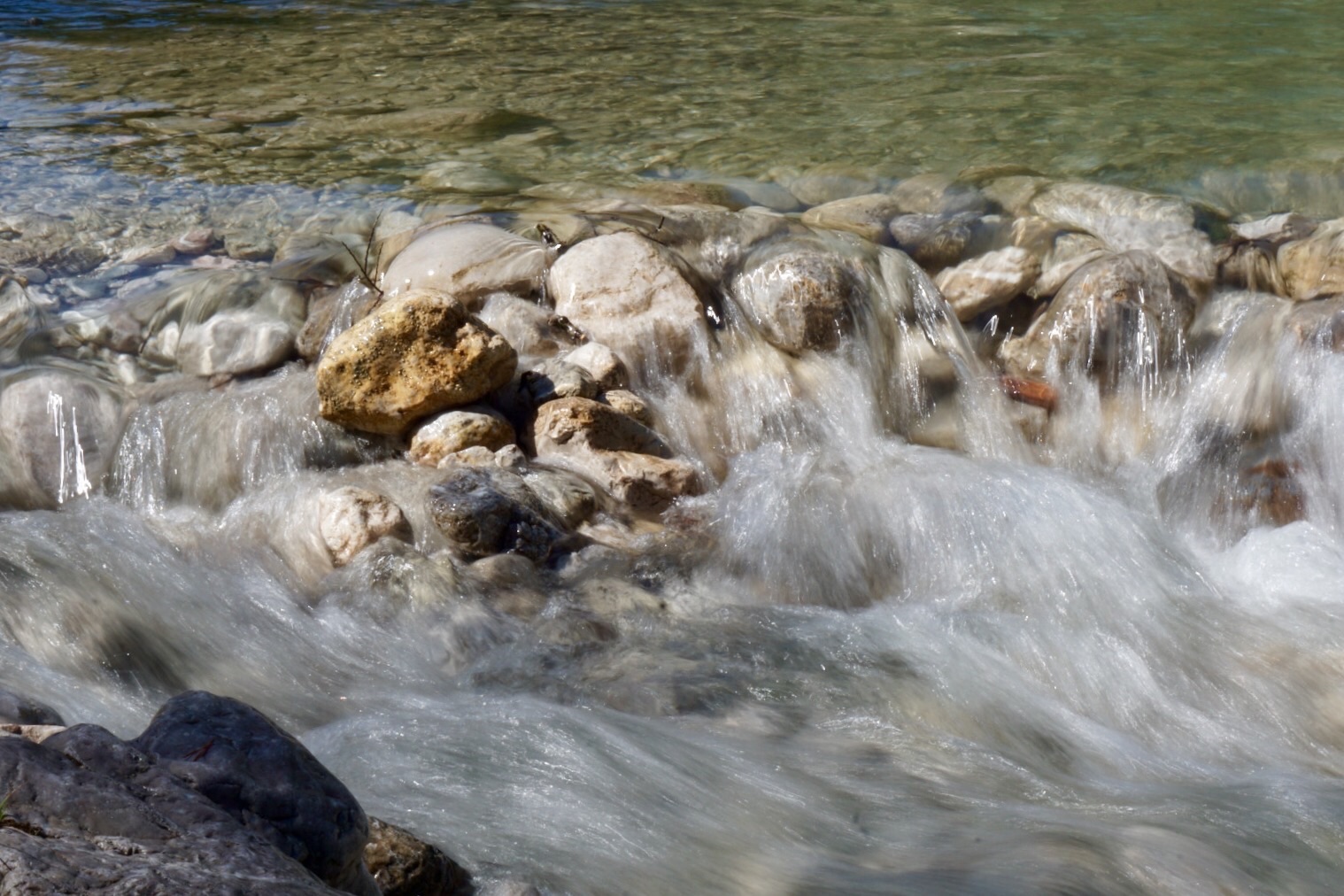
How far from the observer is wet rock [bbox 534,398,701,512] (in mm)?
4355

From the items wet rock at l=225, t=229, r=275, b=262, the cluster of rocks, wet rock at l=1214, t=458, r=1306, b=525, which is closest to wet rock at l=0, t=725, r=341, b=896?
the cluster of rocks

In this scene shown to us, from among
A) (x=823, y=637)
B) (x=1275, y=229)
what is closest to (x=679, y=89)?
(x=1275, y=229)

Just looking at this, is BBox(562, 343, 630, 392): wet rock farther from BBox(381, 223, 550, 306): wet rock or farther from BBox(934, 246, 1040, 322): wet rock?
BBox(934, 246, 1040, 322): wet rock

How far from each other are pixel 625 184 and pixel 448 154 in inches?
40.1

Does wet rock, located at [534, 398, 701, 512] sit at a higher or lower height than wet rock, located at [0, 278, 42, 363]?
lower

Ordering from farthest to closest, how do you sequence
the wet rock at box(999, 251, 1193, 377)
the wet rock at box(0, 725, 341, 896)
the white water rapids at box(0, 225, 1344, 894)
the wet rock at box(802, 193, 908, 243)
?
the wet rock at box(802, 193, 908, 243) < the wet rock at box(999, 251, 1193, 377) < the white water rapids at box(0, 225, 1344, 894) < the wet rock at box(0, 725, 341, 896)

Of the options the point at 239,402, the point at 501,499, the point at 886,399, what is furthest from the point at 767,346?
the point at 239,402

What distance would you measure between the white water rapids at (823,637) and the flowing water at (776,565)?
0.04 feet

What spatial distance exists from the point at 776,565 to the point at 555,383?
1.06 m

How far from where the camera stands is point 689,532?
4.23 metres

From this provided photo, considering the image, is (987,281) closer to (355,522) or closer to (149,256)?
(355,522)

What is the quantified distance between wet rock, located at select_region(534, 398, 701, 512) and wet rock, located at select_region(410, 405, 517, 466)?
14 cm

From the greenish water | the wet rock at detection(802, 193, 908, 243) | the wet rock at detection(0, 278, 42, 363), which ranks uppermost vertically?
the greenish water

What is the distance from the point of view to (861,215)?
557cm
